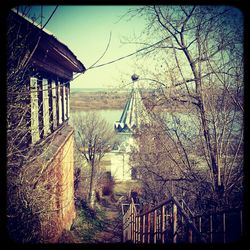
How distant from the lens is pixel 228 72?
513 cm

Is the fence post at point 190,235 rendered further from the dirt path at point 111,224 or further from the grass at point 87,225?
the dirt path at point 111,224

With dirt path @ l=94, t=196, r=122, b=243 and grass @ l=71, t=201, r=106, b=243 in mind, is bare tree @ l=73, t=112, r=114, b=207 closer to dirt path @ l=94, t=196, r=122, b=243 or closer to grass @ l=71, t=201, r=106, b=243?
dirt path @ l=94, t=196, r=122, b=243

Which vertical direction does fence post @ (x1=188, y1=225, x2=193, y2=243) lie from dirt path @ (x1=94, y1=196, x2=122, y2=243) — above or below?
above

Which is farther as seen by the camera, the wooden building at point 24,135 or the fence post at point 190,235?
the wooden building at point 24,135

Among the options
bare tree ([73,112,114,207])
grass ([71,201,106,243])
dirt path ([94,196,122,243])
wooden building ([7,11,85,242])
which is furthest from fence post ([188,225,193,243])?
bare tree ([73,112,114,207])

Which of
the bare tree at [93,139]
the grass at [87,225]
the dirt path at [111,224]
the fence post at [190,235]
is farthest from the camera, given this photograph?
the bare tree at [93,139]

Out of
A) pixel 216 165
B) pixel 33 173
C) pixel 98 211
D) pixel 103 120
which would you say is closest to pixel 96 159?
pixel 103 120

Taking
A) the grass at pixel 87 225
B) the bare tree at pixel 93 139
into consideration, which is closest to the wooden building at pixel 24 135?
the grass at pixel 87 225

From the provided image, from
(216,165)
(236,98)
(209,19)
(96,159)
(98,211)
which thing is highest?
(209,19)

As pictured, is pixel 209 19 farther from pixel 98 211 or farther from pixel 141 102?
pixel 98 211

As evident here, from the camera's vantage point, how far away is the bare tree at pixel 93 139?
18.2 meters

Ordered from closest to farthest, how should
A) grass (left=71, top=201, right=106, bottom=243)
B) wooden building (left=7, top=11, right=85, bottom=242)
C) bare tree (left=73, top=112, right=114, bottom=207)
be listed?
wooden building (left=7, top=11, right=85, bottom=242), grass (left=71, top=201, right=106, bottom=243), bare tree (left=73, top=112, right=114, bottom=207)

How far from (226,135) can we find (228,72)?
1339mm

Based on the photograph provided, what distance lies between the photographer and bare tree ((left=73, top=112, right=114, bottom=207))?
59.7 ft
